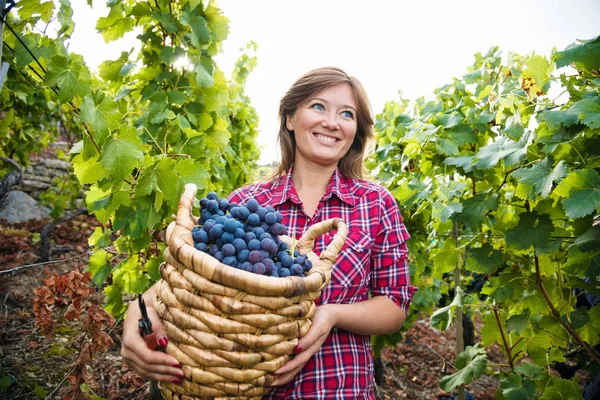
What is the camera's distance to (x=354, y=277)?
1.44 metres

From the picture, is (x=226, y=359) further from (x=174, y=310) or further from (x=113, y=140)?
(x=113, y=140)

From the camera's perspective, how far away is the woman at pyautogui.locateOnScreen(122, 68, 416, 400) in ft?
4.16

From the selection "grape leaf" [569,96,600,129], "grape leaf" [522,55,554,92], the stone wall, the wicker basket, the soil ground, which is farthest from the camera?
the stone wall

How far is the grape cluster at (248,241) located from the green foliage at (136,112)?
45cm

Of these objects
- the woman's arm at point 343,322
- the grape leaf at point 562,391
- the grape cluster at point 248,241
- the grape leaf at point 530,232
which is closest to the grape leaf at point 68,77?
the grape cluster at point 248,241

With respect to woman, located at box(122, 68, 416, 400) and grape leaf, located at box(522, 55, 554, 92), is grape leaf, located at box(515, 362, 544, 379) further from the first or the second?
grape leaf, located at box(522, 55, 554, 92)

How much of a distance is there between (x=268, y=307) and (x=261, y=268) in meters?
0.10

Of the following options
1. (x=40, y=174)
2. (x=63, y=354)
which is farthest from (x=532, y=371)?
(x=40, y=174)

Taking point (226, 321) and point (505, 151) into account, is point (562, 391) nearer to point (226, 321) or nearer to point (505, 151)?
point (505, 151)

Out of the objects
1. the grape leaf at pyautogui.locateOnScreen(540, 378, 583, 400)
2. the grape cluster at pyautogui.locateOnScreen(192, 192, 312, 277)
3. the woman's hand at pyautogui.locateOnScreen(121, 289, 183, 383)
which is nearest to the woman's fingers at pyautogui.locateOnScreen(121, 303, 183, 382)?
the woman's hand at pyautogui.locateOnScreen(121, 289, 183, 383)

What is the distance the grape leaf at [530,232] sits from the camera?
1.51 meters

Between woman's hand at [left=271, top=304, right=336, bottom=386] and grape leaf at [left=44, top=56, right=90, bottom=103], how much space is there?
1005 millimetres

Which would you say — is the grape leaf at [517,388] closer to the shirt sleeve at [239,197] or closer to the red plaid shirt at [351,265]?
the red plaid shirt at [351,265]

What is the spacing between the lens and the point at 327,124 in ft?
5.33
